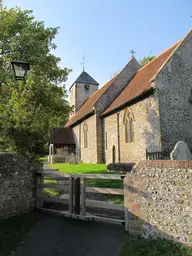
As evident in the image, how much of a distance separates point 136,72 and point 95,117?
6.89 m

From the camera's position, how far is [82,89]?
1496 inches

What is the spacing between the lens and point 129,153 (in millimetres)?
17406

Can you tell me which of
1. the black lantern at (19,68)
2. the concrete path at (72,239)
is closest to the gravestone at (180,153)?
the concrete path at (72,239)

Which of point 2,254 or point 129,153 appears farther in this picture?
point 129,153

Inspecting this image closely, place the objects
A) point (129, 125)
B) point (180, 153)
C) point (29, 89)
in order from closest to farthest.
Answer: point (180, 153), point (29, 89), point (129, 125)

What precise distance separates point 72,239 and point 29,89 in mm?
7498

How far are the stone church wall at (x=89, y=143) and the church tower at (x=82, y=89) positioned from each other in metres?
8.11

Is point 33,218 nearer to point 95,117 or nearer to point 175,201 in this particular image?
point 175,201

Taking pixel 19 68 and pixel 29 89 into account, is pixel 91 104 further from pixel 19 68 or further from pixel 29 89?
pixel 19 68

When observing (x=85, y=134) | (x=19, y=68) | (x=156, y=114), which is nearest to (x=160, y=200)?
(x=19, y=68)

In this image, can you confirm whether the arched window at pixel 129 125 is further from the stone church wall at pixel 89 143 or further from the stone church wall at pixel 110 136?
the stone church wall at pixel 89 143

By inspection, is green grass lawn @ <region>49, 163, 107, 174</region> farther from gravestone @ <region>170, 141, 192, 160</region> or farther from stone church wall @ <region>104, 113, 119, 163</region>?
gravestone @ <region>170, 141, 192, 160</region>

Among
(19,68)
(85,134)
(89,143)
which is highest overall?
(19,68)

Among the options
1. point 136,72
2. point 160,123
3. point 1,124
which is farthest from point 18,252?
point 136,72
